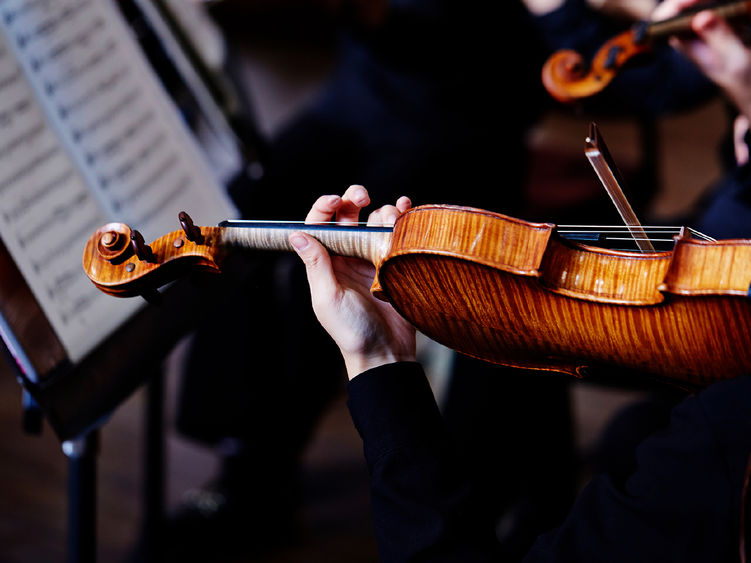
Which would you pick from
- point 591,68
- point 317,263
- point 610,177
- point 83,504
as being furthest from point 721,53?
point 83,504

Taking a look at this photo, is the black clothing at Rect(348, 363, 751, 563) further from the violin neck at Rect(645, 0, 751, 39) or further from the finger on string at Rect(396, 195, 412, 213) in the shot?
the violin neck at Rect(645, 0, 751, 39)

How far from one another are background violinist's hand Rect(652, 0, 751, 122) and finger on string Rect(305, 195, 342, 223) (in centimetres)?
61

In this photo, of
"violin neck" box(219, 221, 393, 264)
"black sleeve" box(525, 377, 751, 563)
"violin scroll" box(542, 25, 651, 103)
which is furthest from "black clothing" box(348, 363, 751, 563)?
"violin scroll" box(542, 25, 651, 103)

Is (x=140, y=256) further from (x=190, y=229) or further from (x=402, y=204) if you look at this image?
(x=402, y=204)

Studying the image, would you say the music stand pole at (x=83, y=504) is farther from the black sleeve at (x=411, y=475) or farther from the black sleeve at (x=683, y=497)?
the black sleeve at (x=683, y=497)

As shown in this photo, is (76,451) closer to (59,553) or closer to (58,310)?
(58,310)

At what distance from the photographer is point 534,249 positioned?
2.01 feet

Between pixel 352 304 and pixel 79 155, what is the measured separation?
348 mm

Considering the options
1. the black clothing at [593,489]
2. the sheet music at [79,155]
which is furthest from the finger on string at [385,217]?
the sheet music at [79,155]

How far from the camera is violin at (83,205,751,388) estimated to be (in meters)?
0.58

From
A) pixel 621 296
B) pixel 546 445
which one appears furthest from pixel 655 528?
pixel 546 445

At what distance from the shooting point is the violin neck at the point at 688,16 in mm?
976

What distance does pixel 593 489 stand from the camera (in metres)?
0.58

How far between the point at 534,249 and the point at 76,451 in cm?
53
